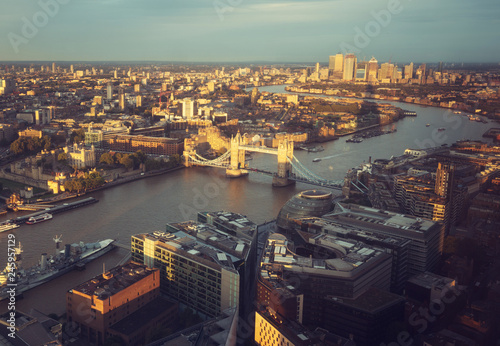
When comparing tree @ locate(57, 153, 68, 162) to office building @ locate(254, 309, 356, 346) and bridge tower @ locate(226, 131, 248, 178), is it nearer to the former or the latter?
bridge tower @ locate(226, 131, 248, 178)

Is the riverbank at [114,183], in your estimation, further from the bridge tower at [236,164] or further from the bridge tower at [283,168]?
the bridge tower at [283,168]

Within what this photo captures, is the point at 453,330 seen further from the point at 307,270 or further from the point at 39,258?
the point at 39,258

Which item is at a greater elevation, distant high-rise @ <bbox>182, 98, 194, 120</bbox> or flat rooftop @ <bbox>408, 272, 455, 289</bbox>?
distant high-rise @ <bbox>182, 98, 194, 120</bbox>

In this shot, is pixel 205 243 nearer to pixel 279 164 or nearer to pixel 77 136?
pixel 279 164

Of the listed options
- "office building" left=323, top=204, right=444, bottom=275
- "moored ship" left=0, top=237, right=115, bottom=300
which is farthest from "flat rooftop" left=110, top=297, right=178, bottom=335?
"office building" left=323, top=204, right=444, bottom=275

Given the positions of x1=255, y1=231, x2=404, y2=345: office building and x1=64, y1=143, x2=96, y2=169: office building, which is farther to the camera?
x1=64, y1=143, x2=96, y2=169: office building

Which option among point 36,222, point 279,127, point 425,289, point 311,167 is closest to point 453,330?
point 425,289
